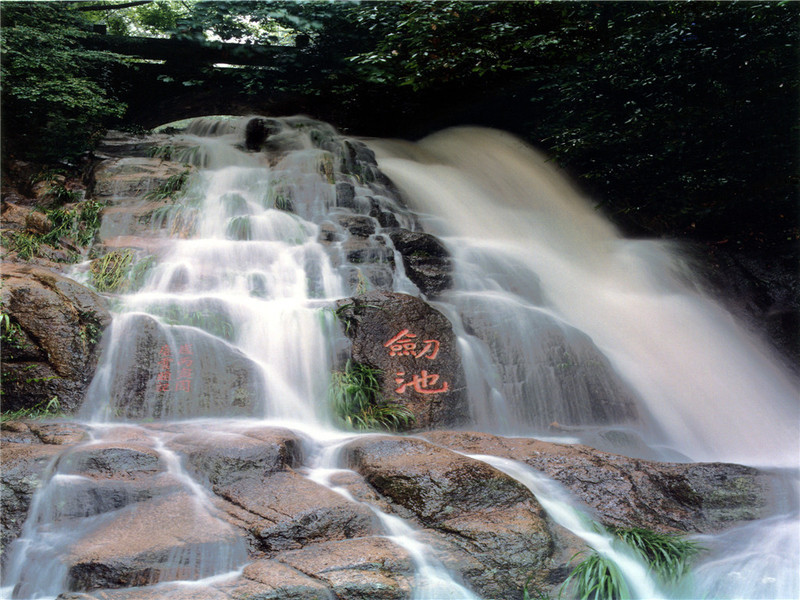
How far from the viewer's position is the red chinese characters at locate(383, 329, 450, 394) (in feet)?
17.4

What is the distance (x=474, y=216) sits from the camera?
9648mm

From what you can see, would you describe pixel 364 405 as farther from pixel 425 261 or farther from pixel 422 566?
pixel 425 261

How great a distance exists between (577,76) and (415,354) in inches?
244

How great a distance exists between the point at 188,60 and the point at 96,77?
6.09ft

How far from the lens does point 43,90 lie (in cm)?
872

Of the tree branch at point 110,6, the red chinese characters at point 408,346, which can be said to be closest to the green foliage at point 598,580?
the red chinese characters at point 408,346

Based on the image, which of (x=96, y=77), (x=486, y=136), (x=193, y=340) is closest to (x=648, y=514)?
(x=193, y=340)

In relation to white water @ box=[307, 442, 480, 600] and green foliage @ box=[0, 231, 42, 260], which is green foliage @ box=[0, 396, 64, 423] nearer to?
green foliage @ box=[0, 231, 42, 260]

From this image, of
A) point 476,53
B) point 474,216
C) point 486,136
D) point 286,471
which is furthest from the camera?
point 486,136

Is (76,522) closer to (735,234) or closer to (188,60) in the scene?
(735,234)

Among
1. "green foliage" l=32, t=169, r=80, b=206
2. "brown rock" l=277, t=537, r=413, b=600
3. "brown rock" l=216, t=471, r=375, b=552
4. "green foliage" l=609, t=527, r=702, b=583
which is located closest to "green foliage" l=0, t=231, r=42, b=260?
"green foliage" l=32, t=169, r=80, b=206

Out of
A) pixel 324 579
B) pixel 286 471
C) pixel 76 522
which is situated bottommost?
pixel 324 579

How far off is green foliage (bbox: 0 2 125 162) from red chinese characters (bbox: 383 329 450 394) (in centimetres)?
681

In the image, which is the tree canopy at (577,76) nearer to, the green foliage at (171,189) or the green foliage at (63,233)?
the green foliage at (171,189)
